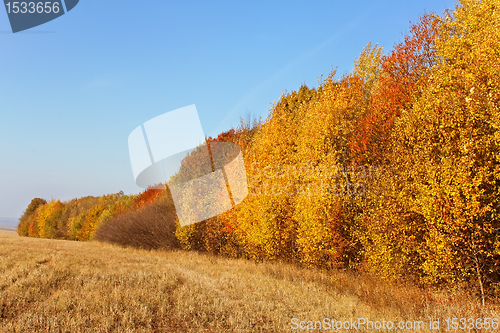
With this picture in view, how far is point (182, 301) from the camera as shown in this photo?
10.2 metres

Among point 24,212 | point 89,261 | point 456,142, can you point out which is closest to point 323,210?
point 456,142

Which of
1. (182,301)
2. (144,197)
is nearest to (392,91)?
(182,301)

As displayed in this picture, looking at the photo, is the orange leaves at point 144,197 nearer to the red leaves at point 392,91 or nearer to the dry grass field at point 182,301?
the dry grass field at point 182,301

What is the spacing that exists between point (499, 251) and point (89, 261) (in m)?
17.0

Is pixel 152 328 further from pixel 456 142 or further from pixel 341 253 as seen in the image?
pixel 456 142

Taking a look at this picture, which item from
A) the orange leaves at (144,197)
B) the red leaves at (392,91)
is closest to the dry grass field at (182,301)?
the red leaves at (392,91)

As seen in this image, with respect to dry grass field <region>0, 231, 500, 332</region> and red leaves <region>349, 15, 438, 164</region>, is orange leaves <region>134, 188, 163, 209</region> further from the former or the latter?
red leaves <region>349, 15, 438, 164</region>

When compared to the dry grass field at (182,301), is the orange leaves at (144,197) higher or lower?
higher

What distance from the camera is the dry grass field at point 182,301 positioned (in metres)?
8.73

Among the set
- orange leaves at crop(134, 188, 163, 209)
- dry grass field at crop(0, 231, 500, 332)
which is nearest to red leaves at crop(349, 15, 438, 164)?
dry grass field at crop(0, 231, 500, 332)

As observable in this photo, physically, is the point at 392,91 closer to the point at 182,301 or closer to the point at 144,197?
the point at 182,301

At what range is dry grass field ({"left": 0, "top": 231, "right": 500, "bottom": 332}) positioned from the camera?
28.7 feet

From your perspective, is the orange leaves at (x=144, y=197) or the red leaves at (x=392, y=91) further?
the orange leaves at (x=144, y=197)

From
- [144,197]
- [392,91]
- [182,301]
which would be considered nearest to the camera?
[182,301]
